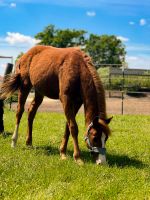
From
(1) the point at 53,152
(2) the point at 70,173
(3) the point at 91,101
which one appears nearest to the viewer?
(2) the point at 70,173

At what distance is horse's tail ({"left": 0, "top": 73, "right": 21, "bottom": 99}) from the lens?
8.20 metres

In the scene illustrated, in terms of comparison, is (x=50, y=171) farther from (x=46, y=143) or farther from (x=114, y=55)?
(x=114, y=55)

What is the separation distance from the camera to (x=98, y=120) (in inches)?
244

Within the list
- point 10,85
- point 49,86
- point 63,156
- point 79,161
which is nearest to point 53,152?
point 63,156

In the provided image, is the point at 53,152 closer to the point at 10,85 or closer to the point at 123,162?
the point at 123,162

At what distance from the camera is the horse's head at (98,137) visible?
6.19 metres

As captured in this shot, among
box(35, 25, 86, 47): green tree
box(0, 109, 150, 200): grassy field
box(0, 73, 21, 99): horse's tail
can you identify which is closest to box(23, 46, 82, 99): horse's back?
box(0, 73, 21, 99): horse's tail

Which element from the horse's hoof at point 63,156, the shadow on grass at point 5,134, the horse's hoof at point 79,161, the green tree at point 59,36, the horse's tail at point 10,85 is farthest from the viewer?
the green tree at point 59,36

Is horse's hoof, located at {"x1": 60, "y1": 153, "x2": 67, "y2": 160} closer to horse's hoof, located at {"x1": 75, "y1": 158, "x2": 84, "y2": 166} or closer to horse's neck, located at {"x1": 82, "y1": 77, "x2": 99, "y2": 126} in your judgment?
horse's hoof, located at {"x1": 75, "y1": 158, "x2": 84, "y2": 166}

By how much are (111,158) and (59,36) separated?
195 ft

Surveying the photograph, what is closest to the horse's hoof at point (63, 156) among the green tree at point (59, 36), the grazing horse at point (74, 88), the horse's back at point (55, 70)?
the grazing horse at point (74, 88)

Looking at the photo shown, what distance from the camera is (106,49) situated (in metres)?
66.6

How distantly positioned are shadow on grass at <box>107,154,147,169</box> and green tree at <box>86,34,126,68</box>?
59.1 metres

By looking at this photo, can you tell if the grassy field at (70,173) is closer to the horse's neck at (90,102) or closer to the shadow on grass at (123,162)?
the shadow on grass at (123,162)
